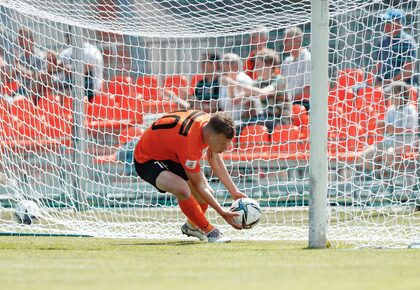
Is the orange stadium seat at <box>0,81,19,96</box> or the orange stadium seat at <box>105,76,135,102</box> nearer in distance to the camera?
the orange stadium seat at <box>0,81,19,96</box>

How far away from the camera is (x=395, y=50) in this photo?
933 cm

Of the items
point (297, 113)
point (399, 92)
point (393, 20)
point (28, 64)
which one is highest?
point (393, 20)

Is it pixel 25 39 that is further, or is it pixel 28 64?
pixel 28 64

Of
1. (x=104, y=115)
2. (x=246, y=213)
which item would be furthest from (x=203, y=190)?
(x=104, y=115)

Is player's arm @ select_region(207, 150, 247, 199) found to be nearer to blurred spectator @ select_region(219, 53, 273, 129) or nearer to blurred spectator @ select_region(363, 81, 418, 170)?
blurred spectator @ select_region(363, 81, 418, 170)

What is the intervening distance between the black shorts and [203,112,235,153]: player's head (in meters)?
0.61

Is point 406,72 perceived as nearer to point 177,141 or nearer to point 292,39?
point 292,39

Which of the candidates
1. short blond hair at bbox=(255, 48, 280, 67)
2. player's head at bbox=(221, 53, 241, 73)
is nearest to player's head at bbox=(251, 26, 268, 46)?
short blond hair at bbox=(255, 48, 280, 67)

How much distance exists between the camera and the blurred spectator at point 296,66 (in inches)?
399

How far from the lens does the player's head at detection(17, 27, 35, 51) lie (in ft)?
33.0

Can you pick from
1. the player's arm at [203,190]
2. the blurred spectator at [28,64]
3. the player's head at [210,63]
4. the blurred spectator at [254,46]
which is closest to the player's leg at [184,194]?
the player's arm at [203,190]

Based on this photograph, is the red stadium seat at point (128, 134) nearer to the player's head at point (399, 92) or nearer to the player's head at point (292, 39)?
the player's head at point (292, 39)

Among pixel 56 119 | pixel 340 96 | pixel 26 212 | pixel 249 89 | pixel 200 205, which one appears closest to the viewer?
pixel 200 205

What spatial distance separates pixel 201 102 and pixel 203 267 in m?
6.01
